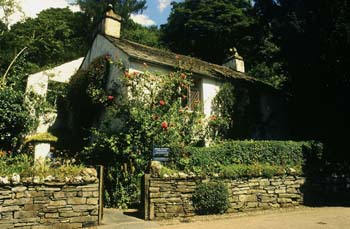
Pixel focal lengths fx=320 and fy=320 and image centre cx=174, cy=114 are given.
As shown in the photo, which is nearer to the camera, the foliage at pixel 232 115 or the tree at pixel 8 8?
the foliage at pixel 232 115

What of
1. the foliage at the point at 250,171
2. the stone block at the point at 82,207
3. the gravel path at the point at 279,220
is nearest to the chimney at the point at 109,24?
the foliage at the point at 250,171

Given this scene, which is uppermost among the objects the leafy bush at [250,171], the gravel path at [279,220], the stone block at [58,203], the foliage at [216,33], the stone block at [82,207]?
the foliage at [216,33]

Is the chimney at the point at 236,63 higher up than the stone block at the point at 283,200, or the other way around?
the chimney at the point at 236,63

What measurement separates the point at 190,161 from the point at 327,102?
8041 millimetres

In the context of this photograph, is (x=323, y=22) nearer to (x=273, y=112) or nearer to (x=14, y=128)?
(x=273, y=112)

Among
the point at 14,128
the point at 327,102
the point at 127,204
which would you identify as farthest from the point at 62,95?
the point at 327,102

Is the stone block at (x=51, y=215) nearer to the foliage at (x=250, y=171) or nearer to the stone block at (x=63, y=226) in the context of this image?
the stone block at (x=63, y=226)

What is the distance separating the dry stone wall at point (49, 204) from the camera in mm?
7996

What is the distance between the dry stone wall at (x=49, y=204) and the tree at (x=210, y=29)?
2682cm

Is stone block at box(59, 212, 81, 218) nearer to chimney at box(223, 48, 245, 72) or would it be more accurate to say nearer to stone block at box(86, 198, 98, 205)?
stone block at box(86, 198, 98, 205)

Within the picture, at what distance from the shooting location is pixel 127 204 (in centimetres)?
1137

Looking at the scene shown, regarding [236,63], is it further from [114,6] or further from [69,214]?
[114,6]

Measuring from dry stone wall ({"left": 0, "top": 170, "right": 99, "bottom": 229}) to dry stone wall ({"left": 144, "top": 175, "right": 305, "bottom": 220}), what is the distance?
67.4 inches

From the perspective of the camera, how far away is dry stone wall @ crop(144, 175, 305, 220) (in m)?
9.70
